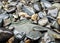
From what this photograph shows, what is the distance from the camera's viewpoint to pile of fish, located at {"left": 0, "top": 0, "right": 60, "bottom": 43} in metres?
2.54

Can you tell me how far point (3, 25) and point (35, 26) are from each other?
44 centimetres

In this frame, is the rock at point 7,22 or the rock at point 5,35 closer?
the rock at point 5,35

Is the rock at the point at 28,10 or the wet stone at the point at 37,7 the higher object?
the wet stone at the point at 37,7

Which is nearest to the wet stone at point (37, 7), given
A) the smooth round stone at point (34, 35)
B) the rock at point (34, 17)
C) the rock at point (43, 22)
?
the rock at point (34, 17)

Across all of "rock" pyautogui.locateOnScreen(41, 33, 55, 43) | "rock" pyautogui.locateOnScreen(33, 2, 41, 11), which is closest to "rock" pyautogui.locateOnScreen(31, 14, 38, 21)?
"rock" pyautogui.locateOnScreen(33, 2, 41, 11)

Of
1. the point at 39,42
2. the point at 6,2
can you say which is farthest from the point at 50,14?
the point at 6,2

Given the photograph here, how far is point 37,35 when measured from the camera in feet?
8.32

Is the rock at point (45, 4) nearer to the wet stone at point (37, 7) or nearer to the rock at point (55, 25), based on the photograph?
the wet stone at point (37, 7)

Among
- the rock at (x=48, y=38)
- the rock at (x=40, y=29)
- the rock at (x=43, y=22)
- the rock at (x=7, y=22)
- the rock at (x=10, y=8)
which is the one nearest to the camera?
the rock at (x=48, y=38)

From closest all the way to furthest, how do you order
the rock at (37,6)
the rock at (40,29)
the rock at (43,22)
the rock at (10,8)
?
1. the rock at (40,29)
2. the rock at (43,22)
3. the rock at (37,6)
4. the rock at (10,8)

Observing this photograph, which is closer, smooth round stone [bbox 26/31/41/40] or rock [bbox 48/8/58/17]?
smooth round stone [bbox 26/31/41/40]

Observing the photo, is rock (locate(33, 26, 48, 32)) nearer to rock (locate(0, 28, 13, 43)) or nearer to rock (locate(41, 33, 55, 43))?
rock (locate(41, 33, 55, 43))

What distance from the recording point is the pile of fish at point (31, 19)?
2.54 metres

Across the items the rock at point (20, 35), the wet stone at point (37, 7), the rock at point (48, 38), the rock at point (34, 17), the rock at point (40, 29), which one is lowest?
the rock at point (48, 38)
